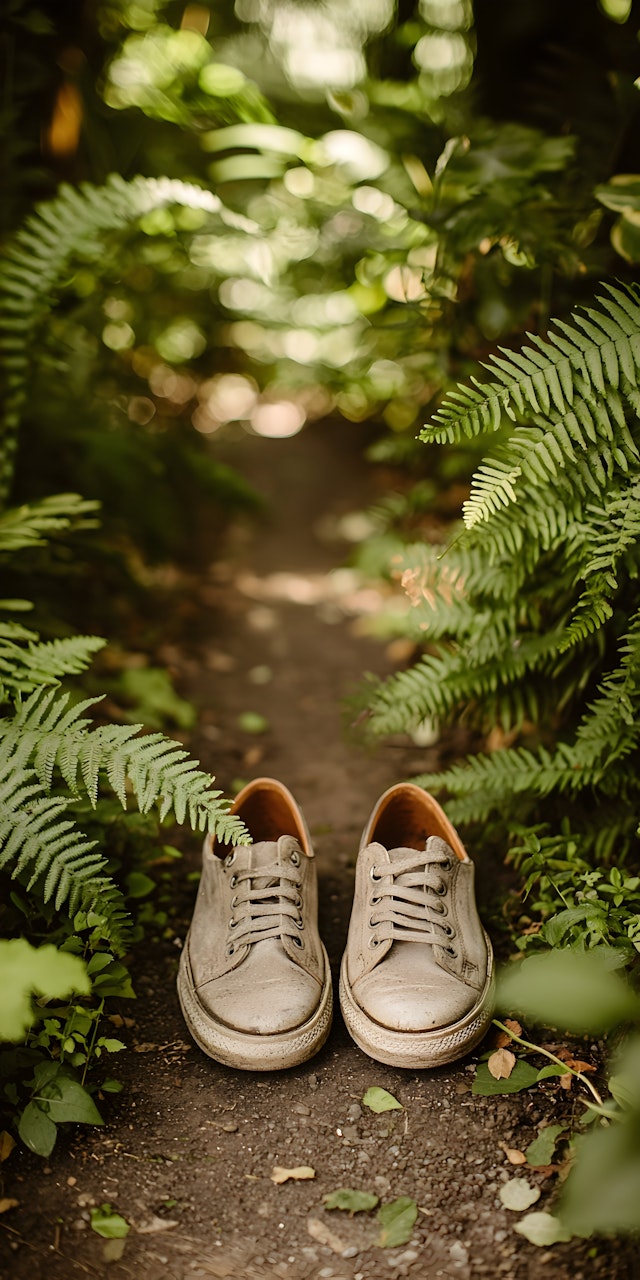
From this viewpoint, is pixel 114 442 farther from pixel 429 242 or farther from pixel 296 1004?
pixel 296 1004

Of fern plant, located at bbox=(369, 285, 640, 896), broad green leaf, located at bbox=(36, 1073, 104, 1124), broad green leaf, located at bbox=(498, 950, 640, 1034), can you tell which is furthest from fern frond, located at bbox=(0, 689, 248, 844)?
fern plant, located at bbox=(369, 285, 640, 896)

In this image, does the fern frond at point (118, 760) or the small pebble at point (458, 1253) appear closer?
the small pebble at point (458, 1253)

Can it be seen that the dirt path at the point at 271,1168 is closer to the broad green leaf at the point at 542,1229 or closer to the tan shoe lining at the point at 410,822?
the broad green leaf at the point at 542,1229

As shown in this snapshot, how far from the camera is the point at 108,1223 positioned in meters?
1.46

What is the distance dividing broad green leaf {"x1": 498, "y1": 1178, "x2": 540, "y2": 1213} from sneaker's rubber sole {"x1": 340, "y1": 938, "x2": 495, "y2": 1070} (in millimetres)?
275

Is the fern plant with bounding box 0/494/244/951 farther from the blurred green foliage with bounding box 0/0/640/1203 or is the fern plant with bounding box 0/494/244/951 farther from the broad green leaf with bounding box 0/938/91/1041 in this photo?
the broad green leaf with bounding box 0/938/91/1041

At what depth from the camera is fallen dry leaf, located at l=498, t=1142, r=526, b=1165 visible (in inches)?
62.4

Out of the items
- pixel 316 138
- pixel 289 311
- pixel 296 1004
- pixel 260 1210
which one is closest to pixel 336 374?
pixel 289 311

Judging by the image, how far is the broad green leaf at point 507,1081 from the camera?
5.68ft

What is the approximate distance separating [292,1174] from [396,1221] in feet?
0.73

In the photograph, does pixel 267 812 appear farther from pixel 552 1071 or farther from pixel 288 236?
pixel 288 236

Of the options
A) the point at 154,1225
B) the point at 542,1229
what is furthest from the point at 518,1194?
the point at 154,1225

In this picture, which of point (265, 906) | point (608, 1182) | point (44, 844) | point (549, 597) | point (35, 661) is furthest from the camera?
point (549, 597)

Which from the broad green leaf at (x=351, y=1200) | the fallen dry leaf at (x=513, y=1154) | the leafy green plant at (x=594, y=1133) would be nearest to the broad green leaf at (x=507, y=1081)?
the fallen dry leaf at (x=513, y=1154)
